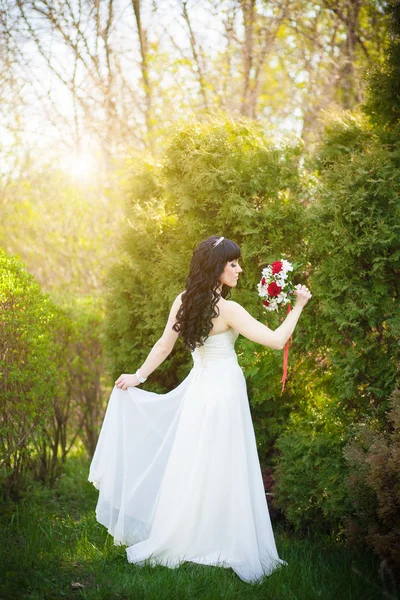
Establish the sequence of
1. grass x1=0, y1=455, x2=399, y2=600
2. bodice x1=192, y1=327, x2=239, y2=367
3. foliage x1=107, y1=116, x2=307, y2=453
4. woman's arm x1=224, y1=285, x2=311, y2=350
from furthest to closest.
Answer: foliage x1=107, y1=116, x2=307, y2=453 → bodice x1=192, y1=327, x2=239, y2=367 → woman's arm x1=224, y1=285, x2=311, y2=350 → grass x1=0, y1=455, x2=399, y2=600

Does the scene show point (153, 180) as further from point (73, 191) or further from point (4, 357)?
point (73, 191)

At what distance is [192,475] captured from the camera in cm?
400

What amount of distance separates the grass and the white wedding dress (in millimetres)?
139

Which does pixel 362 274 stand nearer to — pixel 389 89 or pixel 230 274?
pixel 230 274

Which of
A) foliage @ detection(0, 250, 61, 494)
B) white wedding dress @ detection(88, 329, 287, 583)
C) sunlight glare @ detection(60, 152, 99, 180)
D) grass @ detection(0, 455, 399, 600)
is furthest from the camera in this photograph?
sunlight glare @ detection(60, 152, 99, 180)

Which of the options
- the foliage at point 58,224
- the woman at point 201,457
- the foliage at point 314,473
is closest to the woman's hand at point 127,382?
the woman at point 201,457

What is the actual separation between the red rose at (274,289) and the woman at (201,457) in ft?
0.49

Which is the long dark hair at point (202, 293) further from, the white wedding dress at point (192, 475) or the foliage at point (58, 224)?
the foliage at point (58, 224)

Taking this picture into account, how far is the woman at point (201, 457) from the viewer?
3941 mm

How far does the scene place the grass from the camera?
355 centimetres

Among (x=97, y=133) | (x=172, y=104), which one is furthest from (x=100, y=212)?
(x=172, y=104)

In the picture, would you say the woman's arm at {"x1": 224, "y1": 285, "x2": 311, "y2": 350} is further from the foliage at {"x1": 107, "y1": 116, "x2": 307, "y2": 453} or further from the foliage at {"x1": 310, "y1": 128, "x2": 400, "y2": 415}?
the foliage at {"x1": 107, "y1": 116, "x2": 307, "y2": 453}

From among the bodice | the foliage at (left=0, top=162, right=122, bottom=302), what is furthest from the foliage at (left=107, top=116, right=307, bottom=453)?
the foliage at (left=0, top=162, right=122, bottom=302)

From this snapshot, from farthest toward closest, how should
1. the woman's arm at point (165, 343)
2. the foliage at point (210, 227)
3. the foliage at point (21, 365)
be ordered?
the foliage at point (210, 227)
the foliage at point (21, 365)
the woman's arm at point (165, 343)
